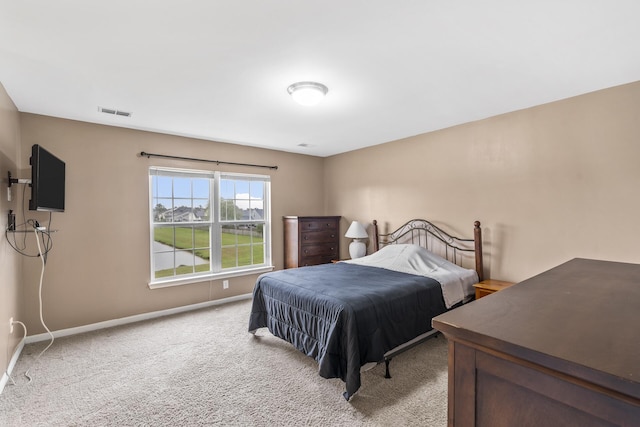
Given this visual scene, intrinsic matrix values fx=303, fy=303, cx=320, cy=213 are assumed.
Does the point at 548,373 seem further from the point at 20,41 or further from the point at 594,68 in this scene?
the point at 20,41

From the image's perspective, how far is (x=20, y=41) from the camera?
6.20ft

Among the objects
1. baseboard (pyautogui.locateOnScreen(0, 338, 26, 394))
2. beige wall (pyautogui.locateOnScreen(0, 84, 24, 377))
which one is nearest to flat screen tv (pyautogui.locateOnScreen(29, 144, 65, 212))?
beige wall (pyautogui.locateOnScreen(0, 84, 24, 377))

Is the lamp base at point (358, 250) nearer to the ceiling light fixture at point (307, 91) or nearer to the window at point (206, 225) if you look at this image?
the window at point (206, 225)

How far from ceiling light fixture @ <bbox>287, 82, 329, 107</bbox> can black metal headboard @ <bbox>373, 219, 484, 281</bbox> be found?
2.29 m

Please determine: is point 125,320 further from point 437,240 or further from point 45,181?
point 437,240

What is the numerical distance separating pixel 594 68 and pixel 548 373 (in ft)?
9.13

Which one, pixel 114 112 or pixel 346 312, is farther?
pixel 114 112

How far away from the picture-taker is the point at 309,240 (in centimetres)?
491

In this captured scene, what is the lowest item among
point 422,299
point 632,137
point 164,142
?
point 422,299

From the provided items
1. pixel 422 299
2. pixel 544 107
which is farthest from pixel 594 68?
pixel 422 299

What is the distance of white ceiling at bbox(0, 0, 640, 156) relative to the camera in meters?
1.64

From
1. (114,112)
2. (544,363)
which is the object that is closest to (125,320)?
(114,112)

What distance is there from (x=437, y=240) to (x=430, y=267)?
596 mm

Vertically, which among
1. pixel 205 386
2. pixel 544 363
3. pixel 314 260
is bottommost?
pixel 205 386
